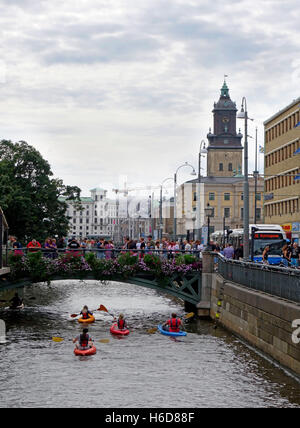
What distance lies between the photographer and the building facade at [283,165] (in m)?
72.6

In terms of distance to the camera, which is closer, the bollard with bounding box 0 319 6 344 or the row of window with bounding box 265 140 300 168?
the bollard with bounding box 0 319 6 344

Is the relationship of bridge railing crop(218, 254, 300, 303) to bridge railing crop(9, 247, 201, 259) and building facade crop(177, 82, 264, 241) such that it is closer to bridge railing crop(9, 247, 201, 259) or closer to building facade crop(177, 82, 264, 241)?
bridge railing crop(9, 247, 201, 259)

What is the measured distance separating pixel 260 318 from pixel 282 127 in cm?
5517

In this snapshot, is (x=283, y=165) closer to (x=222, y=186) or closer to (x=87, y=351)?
(x=87, y=351)

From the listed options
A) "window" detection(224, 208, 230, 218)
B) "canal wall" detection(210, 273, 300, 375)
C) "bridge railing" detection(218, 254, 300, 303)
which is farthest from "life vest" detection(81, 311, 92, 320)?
"window" detection(224, 208, 230, 218)

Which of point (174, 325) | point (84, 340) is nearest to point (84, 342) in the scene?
point (84, 340)

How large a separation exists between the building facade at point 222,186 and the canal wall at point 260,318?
3497 inches

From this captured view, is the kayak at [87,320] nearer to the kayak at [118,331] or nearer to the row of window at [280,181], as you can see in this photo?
the kayak at [118,331]

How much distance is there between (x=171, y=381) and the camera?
74.2 feet

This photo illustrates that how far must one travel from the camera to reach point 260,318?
25703 mm

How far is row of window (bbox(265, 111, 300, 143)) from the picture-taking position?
240 ft

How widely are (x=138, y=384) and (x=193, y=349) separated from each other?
6.63 meters

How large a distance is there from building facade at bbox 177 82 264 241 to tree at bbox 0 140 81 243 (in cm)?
5010
